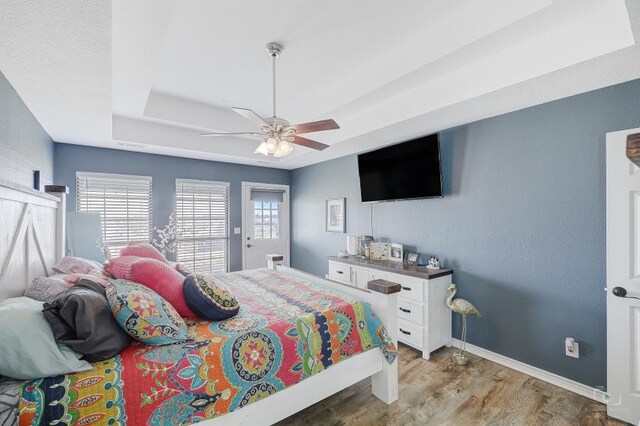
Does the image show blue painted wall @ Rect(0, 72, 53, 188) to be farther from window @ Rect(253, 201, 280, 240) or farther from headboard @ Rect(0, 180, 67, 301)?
window @ Rect(253, 201, 280, 240)

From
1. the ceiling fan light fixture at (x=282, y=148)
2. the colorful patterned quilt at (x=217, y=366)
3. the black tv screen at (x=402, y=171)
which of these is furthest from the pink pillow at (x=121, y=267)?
the black tv screen at (x=402, y=171)

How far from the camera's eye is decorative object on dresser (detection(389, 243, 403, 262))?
3586mm

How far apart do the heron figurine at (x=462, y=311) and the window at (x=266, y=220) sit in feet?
11.1

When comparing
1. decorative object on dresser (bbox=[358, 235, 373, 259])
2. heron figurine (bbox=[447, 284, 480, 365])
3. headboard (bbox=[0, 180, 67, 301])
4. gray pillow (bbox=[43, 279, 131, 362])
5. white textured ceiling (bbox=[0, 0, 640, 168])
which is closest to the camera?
gray pillow (bbox=[43, 279, 131, 362])

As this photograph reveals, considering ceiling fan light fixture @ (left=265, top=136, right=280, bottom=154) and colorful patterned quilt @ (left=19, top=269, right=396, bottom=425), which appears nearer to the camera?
colorful patterned quilt @ (left=19, top=269, right=396, bottom=425)

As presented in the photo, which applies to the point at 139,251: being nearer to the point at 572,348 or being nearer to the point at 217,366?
the point at 217,366

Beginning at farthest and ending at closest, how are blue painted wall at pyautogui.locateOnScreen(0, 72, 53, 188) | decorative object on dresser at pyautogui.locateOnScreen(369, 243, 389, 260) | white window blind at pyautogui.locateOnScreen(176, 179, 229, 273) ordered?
white window blind at pyautogui.locateOnScreen(176, 179, 229, 273) → decorative object on dresser at pyautogui.locateOnScreen(369, 243, 389, 260) → blue painted wall at pyautogui.locateOnScreen(0, 72, 53, 188)

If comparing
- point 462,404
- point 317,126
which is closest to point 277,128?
point 317,126

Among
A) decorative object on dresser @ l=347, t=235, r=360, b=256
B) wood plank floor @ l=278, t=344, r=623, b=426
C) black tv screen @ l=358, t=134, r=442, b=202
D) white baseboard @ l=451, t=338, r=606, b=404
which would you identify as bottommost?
wood plank floor @ l=278, t=344, r=623, b=426

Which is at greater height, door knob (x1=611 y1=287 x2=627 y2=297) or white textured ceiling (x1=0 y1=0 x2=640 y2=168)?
white textured ceiling (x1=0 y1=0 x2=640 y2=168)

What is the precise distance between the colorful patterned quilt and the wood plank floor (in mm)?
445

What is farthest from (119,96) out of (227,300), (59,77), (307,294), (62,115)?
(307,294)

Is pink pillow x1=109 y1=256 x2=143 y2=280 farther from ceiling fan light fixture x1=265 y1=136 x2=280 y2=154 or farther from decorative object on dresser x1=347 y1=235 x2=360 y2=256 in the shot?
decorative object on dresser x1=347 y1=235 x2=360 y2=256

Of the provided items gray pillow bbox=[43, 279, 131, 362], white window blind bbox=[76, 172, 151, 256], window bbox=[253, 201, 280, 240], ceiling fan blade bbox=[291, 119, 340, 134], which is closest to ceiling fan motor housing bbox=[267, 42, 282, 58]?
ceiling fan blade bbox=[291, 119, 340, 134]
